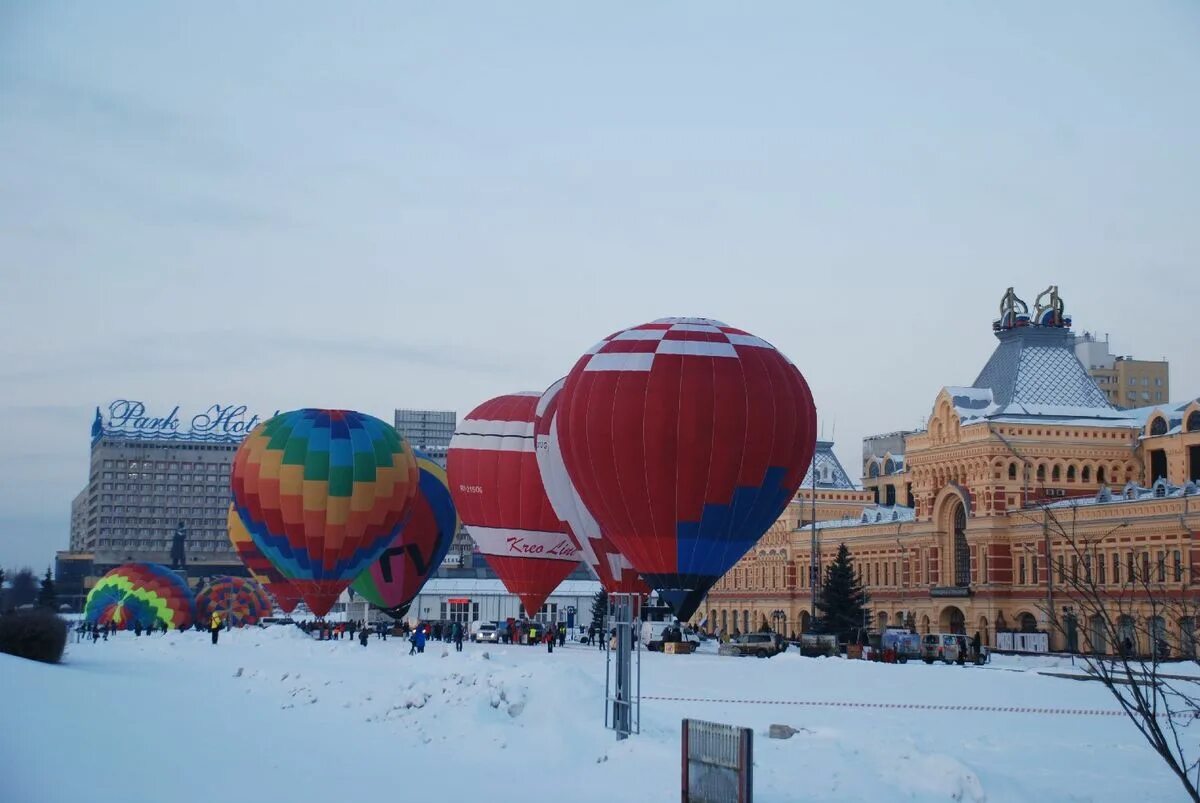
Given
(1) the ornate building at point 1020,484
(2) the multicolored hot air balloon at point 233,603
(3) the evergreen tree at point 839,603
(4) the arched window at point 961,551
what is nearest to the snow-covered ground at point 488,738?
(1) the ornate building at point 1020,484

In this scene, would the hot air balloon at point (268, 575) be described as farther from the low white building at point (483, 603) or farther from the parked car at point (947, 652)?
the low white building at point (483, 603)

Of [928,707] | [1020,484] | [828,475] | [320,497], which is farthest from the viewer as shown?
[828,475]

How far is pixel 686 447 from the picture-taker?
44.8 meters

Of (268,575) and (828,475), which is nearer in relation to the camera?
(268,575)

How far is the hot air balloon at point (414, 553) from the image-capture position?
2687 inches

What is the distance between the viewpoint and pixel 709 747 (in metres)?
20.0

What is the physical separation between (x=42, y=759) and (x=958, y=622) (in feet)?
178

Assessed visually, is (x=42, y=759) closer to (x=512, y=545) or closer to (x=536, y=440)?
(x=536, y=440)

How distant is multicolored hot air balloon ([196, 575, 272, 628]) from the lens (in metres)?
87.0

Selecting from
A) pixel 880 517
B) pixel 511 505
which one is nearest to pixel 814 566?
pixel 880 517

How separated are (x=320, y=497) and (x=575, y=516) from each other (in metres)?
11.1

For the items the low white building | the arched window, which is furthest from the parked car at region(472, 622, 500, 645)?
the low white building

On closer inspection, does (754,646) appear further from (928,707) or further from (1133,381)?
(1133,381)

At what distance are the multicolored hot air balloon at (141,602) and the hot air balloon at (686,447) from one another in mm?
41287
